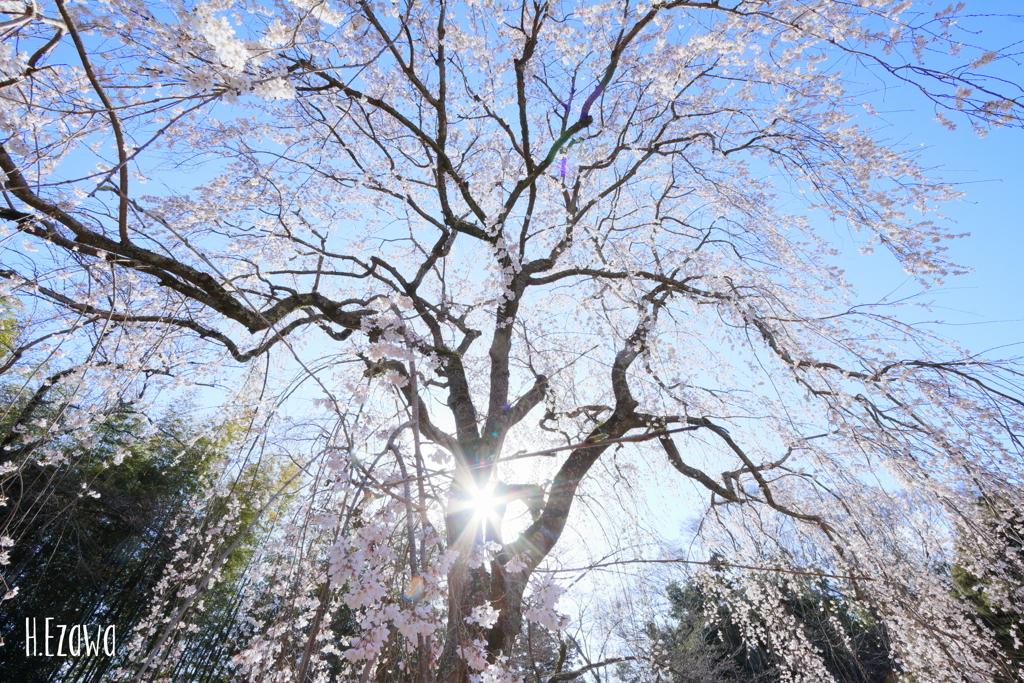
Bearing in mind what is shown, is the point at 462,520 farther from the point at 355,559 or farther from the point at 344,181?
the point at 344,181

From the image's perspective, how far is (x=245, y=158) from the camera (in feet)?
13.7

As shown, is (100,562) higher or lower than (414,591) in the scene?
higher

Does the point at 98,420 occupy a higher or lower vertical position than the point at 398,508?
higher

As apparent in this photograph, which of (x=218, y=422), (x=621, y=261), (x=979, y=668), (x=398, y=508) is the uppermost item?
(x=621, y=261)

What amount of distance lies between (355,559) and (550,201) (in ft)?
15.8

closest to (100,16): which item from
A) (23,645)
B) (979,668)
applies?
(979,668)

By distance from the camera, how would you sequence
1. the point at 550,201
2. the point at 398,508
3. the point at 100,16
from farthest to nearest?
the point at 550,201, the point at 100,16, the point at 398,508

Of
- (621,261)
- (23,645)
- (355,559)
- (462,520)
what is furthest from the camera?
(23,645)

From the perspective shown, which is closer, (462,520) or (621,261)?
(462,520)

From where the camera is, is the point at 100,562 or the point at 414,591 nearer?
the point at 414,591

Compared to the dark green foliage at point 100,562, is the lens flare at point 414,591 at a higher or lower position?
lower

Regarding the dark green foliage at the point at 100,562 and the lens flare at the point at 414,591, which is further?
the dark green foliage at the point at 100,562

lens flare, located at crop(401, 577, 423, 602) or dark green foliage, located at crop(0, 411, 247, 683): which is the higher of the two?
dark green foliage, located at crop(0, 411, 247, 683)

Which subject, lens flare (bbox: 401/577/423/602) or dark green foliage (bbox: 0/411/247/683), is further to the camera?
dark green foliage (bbox: 0/411/247/683)
